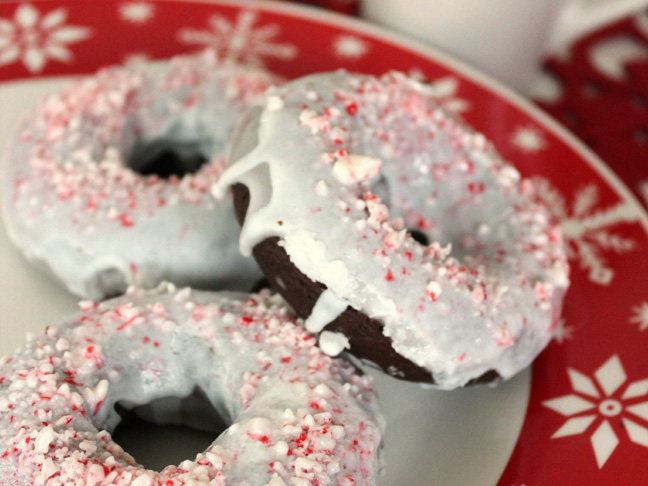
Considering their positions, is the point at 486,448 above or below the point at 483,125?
below

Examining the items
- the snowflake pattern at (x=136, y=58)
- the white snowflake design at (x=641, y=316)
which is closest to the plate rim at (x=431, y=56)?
the snowflake pattern at (x=136, y=58)

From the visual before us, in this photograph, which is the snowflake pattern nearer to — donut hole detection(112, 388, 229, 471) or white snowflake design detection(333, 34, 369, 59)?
white snowflake design detection(333, 34, 369, 59)

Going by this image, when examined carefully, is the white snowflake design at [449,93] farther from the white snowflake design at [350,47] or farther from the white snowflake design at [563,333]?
the white snowflake design at [563,333]

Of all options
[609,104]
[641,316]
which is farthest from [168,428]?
[609,104]

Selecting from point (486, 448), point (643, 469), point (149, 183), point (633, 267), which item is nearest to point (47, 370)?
point (149, 183)

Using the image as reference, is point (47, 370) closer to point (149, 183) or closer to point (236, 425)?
point (236, 425)

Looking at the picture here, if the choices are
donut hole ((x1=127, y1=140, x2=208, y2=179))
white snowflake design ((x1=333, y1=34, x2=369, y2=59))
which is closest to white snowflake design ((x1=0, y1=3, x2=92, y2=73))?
donut hole ((x1=127, y1=140, x2=208, y2=179))

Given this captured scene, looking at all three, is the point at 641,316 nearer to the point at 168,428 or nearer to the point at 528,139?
the point at 528,139
